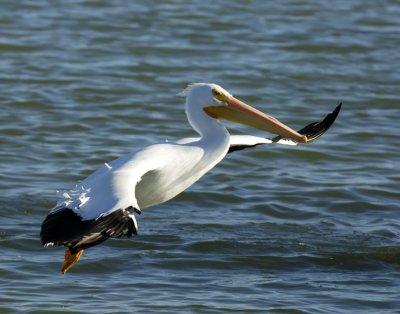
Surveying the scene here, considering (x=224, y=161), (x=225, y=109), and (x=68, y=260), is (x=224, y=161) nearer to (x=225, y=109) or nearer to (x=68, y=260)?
(x=225, y=109)

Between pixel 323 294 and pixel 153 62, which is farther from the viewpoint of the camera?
pixel 153 62

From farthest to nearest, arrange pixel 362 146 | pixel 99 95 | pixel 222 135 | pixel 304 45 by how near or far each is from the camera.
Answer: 1. pixel 304 45
2. pixel 99 95
3. pixel 362 146
4. pixel 222 135

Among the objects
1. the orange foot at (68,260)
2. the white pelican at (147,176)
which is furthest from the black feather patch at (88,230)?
the orange foot at (68,260)

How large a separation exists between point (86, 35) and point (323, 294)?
8758mm

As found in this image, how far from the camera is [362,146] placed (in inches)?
445

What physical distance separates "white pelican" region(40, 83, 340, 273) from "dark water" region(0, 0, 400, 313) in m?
0.66

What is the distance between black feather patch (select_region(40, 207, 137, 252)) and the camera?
602 centimetres

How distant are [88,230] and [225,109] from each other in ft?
6.85

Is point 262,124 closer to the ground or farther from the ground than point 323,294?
farther from the ground

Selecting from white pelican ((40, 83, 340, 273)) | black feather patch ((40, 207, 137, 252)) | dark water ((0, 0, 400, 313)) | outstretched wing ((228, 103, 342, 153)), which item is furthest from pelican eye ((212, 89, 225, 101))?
black feather patch ((40, 207, 137, 252))

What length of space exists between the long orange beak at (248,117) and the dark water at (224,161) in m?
0.95

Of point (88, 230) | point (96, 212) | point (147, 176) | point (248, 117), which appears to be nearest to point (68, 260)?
point (147, 176)

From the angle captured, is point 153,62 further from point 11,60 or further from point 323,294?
point 323,294

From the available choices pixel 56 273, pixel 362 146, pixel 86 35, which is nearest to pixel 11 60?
pixel 86 35
